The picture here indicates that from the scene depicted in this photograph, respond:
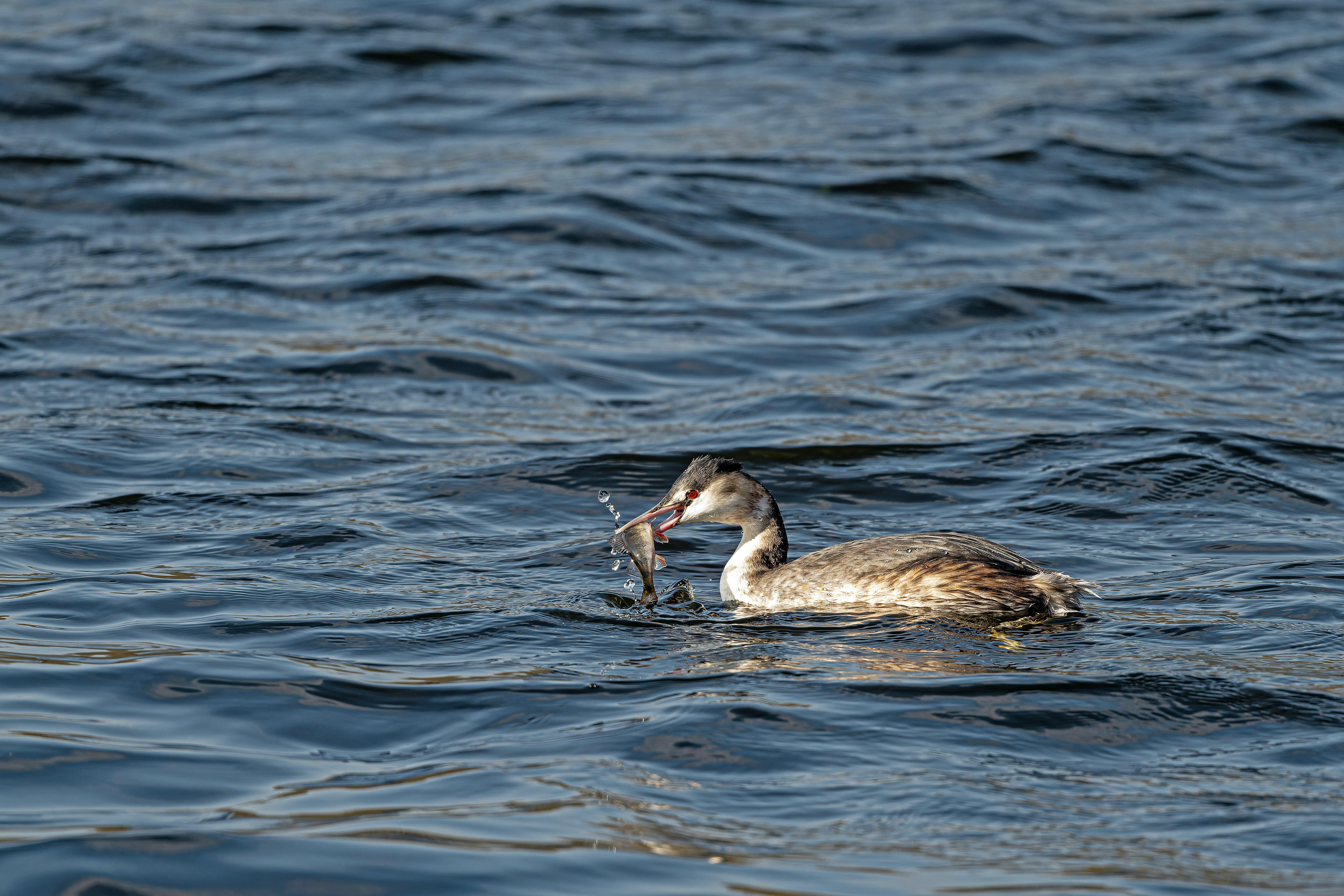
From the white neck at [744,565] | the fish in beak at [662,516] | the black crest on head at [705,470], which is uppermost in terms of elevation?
the black crest on head at [705,470]

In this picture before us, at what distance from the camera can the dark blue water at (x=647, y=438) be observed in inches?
253

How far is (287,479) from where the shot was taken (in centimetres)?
1149

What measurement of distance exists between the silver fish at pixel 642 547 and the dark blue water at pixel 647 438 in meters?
0.20

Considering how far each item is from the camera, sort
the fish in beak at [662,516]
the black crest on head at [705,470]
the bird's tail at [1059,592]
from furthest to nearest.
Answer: the black crest on head at [705,470] → the fish in beak at [662,516] → the bird's tail at [1059,592]

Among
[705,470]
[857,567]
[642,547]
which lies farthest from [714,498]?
[857,567]

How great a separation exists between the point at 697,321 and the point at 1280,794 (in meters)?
9.71

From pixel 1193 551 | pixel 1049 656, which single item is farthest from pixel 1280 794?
pixel 1193 551

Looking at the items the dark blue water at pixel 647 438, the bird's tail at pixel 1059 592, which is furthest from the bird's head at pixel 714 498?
the bird's tail at pixel 1059 592

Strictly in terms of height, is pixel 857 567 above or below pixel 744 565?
above

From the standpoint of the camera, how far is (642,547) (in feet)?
30.6

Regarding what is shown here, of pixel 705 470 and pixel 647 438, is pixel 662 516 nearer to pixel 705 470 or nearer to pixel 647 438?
pixel 705 470

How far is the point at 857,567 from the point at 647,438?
3.94 metres

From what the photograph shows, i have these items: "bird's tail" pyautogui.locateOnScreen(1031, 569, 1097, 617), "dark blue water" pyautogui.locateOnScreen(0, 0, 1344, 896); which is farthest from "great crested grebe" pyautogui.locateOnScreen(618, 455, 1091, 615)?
"dark blue water" pyautogui.locateOnScreen(0, 0, 1344, 896)

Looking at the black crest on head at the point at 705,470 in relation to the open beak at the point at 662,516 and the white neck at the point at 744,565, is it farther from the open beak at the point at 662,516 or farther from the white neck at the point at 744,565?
the white neck at the point at 744,565
